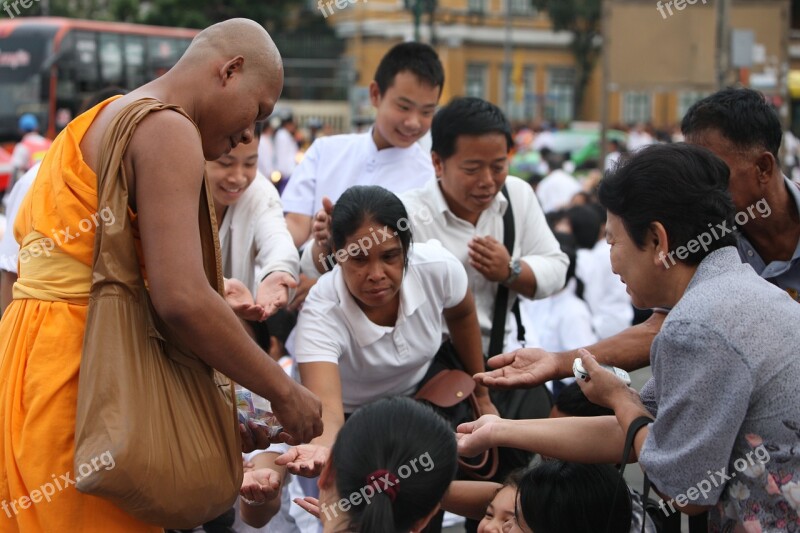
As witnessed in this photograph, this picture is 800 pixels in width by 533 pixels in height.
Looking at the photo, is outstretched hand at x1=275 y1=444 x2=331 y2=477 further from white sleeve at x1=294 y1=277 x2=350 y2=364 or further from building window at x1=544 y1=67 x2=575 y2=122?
building window at x1=544 y1=67 x2=575 y2=122

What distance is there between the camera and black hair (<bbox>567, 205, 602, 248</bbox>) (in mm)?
7398

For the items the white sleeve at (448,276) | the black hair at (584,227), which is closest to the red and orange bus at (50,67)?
the black hair at (584,227)

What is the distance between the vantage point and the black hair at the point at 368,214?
3295 millimetres

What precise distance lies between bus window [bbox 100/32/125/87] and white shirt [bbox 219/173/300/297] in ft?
62.5

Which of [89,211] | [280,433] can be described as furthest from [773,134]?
[89,211]

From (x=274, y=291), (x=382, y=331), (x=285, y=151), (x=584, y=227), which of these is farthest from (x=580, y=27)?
(x=274, y=291)

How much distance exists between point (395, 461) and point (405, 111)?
2360 millimetres

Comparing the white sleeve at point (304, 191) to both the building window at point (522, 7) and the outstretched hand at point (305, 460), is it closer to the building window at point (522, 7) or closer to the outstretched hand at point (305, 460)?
the outstretched hand at point (305, 460)

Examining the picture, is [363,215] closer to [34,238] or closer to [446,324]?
[446,324]

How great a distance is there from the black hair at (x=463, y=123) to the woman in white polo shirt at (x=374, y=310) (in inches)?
19.6

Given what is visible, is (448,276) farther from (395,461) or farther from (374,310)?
(395,461)

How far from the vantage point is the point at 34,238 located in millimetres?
2373

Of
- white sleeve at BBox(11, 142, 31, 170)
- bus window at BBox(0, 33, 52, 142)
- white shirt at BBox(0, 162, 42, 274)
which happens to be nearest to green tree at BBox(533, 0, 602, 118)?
bus window at BBox(0, 33, 52, 142)

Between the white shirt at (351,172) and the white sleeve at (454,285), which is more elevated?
the white shirt at (351,172)
